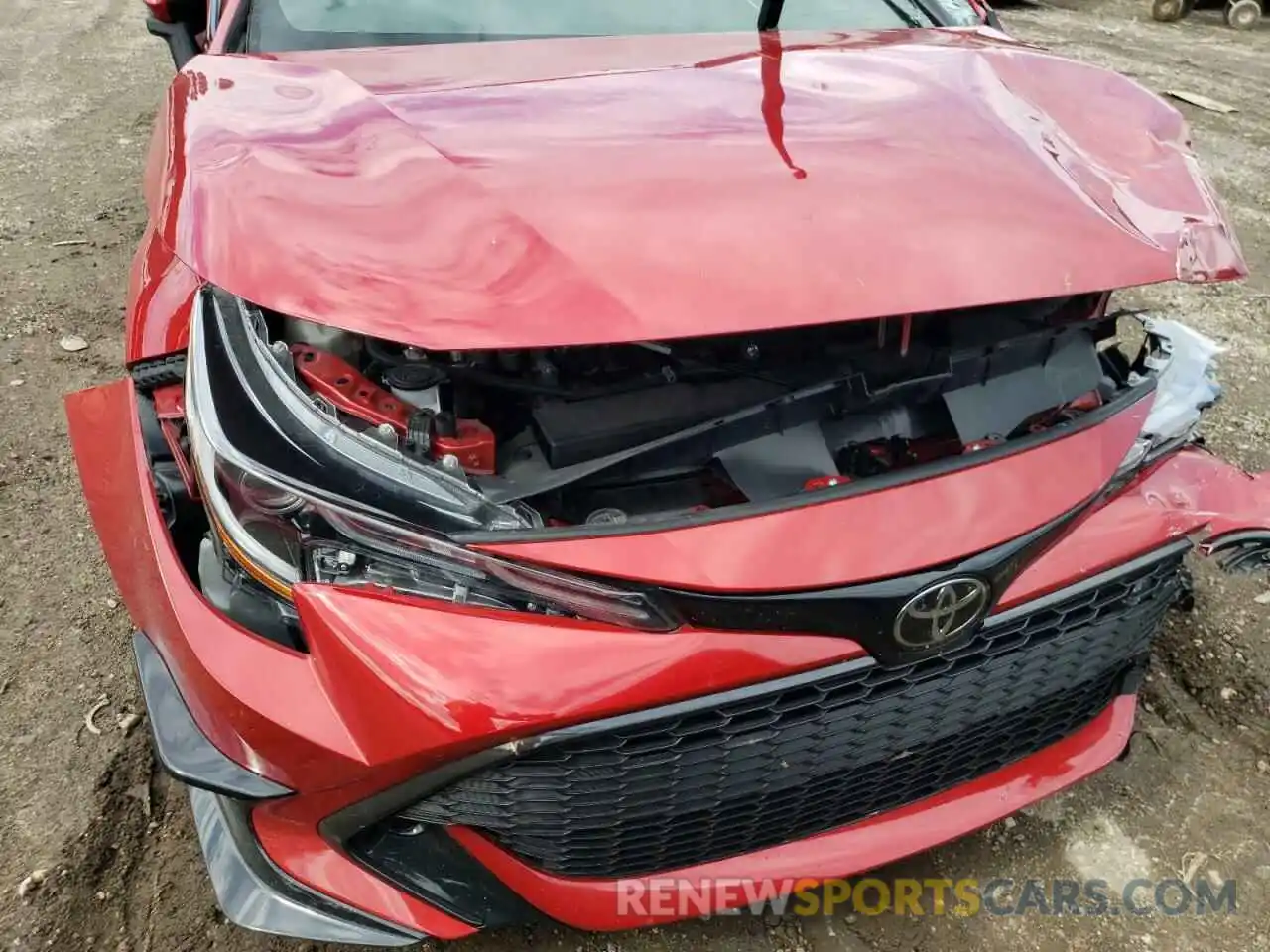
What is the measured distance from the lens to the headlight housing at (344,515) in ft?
3.97

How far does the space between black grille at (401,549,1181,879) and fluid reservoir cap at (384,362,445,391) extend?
0.58 meters

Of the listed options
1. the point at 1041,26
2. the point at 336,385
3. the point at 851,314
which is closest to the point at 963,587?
the point at 851,314

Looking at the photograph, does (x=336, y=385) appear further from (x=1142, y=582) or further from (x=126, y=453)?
(x=1142, y=582)

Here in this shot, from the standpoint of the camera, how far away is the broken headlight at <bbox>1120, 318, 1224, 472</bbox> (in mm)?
1521

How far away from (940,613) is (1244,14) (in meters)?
10.3

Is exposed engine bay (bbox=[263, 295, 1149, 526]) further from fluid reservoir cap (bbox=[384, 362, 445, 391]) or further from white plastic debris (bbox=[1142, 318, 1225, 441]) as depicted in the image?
white plastic debris (bbox=[1142, 318, 1225, 441])

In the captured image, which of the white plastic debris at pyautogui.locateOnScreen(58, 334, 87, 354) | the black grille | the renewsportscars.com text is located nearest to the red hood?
the black grille

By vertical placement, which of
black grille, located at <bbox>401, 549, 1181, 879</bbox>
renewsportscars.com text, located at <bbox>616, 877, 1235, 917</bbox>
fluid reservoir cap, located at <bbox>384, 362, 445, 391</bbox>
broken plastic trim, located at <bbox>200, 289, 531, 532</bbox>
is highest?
fluid reservoir cap, located at <bbox>384, 362, 445, 391</bbox>

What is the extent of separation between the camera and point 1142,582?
1.50m

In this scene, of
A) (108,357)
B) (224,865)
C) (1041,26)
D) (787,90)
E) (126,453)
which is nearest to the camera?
(224,865)

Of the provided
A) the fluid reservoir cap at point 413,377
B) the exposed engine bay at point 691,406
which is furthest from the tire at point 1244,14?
the fluid reservoir cap at point 413,377

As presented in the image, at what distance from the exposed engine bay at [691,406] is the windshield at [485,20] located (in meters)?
0.80

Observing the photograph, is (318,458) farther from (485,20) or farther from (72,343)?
(72,343)

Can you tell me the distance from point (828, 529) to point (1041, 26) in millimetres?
9001
